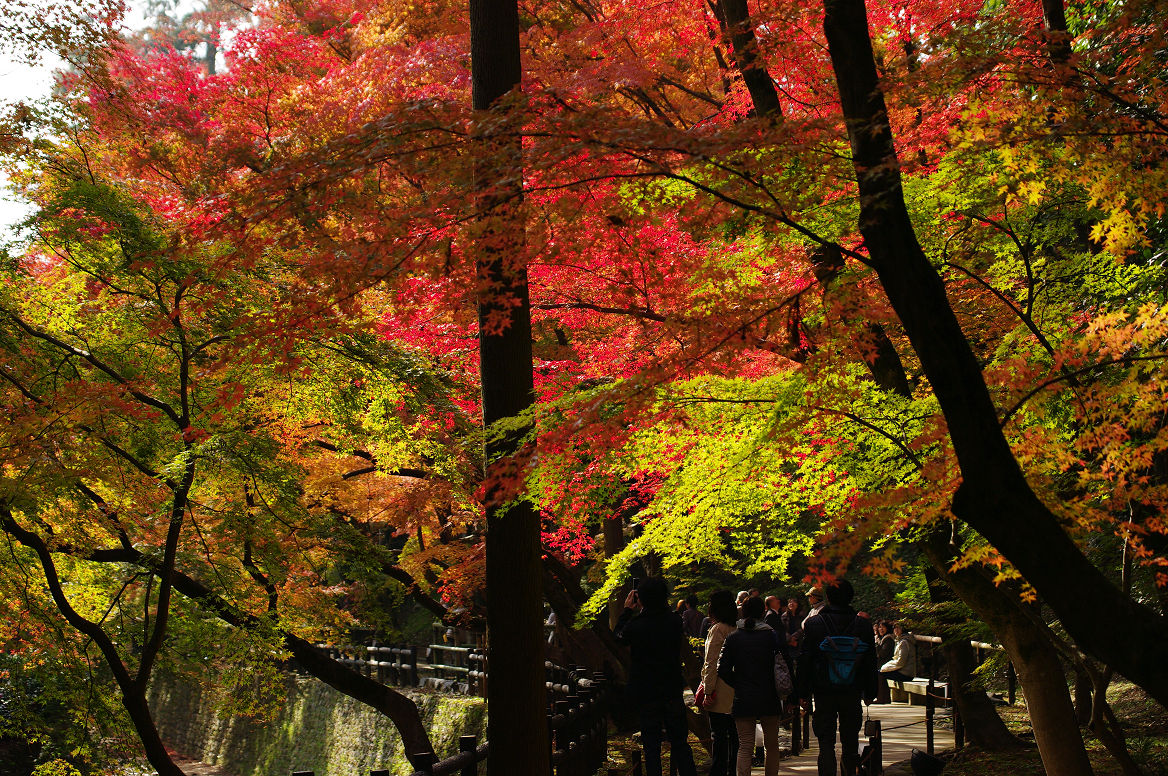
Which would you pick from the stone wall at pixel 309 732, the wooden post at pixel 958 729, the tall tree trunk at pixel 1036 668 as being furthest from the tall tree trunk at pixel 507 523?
the stone wall at pixel 309 732

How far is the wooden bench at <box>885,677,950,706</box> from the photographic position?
12.2m

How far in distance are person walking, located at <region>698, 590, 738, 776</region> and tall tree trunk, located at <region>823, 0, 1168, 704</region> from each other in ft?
10.3

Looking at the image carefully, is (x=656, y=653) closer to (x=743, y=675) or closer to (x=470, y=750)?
(x=743, y=675)

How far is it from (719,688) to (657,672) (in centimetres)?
48

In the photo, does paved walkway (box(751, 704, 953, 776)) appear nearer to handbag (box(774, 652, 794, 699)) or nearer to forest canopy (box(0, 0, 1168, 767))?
handbag (box(774, 652, 794, 699))

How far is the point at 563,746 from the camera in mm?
6957

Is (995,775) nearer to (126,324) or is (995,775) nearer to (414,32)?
(126,324)

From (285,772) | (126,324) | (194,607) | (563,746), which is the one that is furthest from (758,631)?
(285,772)

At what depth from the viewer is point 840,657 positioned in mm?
6738

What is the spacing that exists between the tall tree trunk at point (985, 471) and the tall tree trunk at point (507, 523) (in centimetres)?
223

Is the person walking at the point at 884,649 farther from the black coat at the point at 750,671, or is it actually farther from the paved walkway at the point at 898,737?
the black coat at the point at 750,671

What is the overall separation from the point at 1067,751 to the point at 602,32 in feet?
27.8

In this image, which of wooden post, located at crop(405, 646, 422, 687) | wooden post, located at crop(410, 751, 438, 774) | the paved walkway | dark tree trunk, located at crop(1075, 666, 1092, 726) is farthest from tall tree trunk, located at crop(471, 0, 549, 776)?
wooden post, located at crop(405, 646, 422, 687)

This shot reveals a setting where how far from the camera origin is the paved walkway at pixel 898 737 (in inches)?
363
